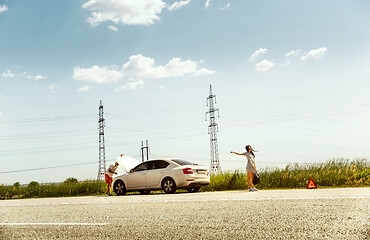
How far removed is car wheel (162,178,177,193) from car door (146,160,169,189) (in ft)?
0.98

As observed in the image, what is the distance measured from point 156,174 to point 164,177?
1.61 ft

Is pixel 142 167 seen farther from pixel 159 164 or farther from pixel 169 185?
pixel 169 185

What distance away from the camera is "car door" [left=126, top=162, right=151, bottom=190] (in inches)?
725

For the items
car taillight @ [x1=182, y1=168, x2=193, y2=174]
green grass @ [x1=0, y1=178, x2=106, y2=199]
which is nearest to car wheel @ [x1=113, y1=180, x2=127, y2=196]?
car taillight @ [x1=182, y1=168, x2=193, y2=174]

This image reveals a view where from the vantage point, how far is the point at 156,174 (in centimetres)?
1803

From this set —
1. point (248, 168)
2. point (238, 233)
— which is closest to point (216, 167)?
point (248, 168)

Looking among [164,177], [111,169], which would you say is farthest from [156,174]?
[111,169]

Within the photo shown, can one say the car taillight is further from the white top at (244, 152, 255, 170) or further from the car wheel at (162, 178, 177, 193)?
the white top at (244, 152, 255, 170)

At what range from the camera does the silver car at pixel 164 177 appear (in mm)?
17297

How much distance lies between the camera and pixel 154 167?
18.4m

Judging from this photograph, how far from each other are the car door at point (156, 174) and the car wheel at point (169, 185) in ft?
0.98

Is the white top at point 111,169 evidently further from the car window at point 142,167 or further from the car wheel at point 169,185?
the car wheel at point 169,185

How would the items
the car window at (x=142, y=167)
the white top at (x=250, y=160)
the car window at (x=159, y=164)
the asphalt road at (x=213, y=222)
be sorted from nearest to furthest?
the asphalt road at (x=213, y=222) → the white top at (x=250, y=160) → the car window at (x=159, y=164) → the car window at (x=142, y=167)

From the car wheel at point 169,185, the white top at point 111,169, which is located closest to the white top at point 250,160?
the car wheel at point 169,185
